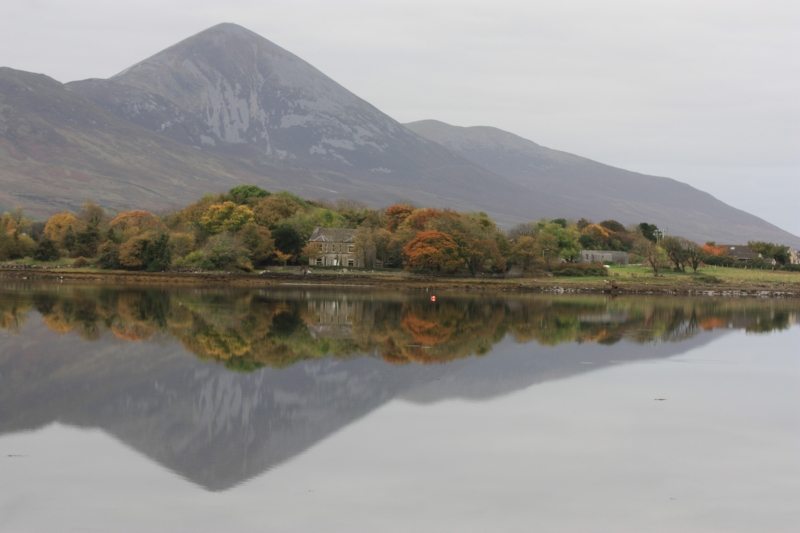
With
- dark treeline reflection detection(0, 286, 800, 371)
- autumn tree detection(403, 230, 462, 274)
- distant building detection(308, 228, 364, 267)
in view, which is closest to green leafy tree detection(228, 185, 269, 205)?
distant building detection(308, 228, 364, 267)

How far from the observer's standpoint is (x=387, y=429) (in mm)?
21188

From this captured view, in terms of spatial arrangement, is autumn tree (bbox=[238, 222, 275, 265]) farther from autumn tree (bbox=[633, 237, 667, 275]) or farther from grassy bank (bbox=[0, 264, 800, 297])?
autumn tree (bbox=[633, 237, 667, 275])

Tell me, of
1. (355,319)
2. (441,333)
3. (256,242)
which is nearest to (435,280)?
(256,242)

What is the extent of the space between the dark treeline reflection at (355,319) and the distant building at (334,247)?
20.2 meters

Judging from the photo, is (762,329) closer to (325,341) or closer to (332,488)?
(325,341)

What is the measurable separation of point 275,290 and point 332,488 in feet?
182

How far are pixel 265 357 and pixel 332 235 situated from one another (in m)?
61.2

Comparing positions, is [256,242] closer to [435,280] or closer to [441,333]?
[435,280]

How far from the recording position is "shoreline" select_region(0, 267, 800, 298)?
→ 3009 inches

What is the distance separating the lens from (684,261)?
9131 cm

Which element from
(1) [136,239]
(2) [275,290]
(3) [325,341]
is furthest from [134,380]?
(1) [136,239]

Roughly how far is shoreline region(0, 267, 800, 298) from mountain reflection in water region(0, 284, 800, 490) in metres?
15.6

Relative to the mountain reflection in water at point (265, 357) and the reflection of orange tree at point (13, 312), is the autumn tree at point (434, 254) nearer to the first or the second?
the mountain reflection in water at point (265, 357)

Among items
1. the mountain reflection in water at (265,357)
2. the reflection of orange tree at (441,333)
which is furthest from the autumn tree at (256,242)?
the reflection of orange tree at (441,333)
